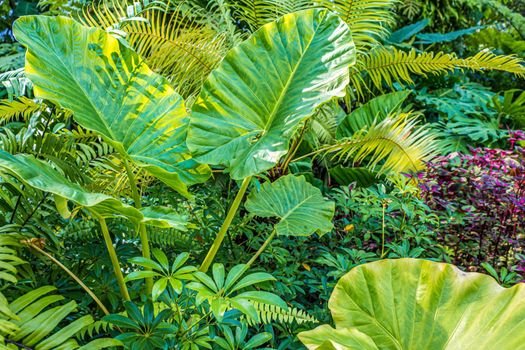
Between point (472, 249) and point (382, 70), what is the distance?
1646 mm

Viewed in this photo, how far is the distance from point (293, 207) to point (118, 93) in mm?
723

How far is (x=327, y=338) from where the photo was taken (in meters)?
1.16

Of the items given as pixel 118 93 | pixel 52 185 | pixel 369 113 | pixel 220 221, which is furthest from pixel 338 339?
pixel 369 113

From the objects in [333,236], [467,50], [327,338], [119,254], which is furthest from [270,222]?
[467,50]

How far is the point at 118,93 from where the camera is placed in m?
1.57

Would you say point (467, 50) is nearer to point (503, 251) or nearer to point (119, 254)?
point (503, 251)

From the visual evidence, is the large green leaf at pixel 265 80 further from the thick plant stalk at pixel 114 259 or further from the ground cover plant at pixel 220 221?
the thick plant stalk at pixel 114 259

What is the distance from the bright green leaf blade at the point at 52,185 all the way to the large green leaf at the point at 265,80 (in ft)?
1.13

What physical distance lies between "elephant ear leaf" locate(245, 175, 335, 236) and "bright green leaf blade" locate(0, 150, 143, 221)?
22.7 inches

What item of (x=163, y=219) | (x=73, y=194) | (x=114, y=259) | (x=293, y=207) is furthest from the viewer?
(x=293, y=207)

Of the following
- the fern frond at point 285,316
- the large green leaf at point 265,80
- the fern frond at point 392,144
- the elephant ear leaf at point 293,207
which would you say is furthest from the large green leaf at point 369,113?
the fern frond at point 285,316

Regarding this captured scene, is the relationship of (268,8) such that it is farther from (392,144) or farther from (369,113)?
(392,144)

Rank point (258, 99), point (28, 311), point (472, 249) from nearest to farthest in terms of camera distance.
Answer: point (28, 311) → point (258, 99) → point (472, 249)

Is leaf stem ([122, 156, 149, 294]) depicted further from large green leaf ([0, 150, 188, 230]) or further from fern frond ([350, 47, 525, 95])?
fern frond ([350, 47, 525, 95])
